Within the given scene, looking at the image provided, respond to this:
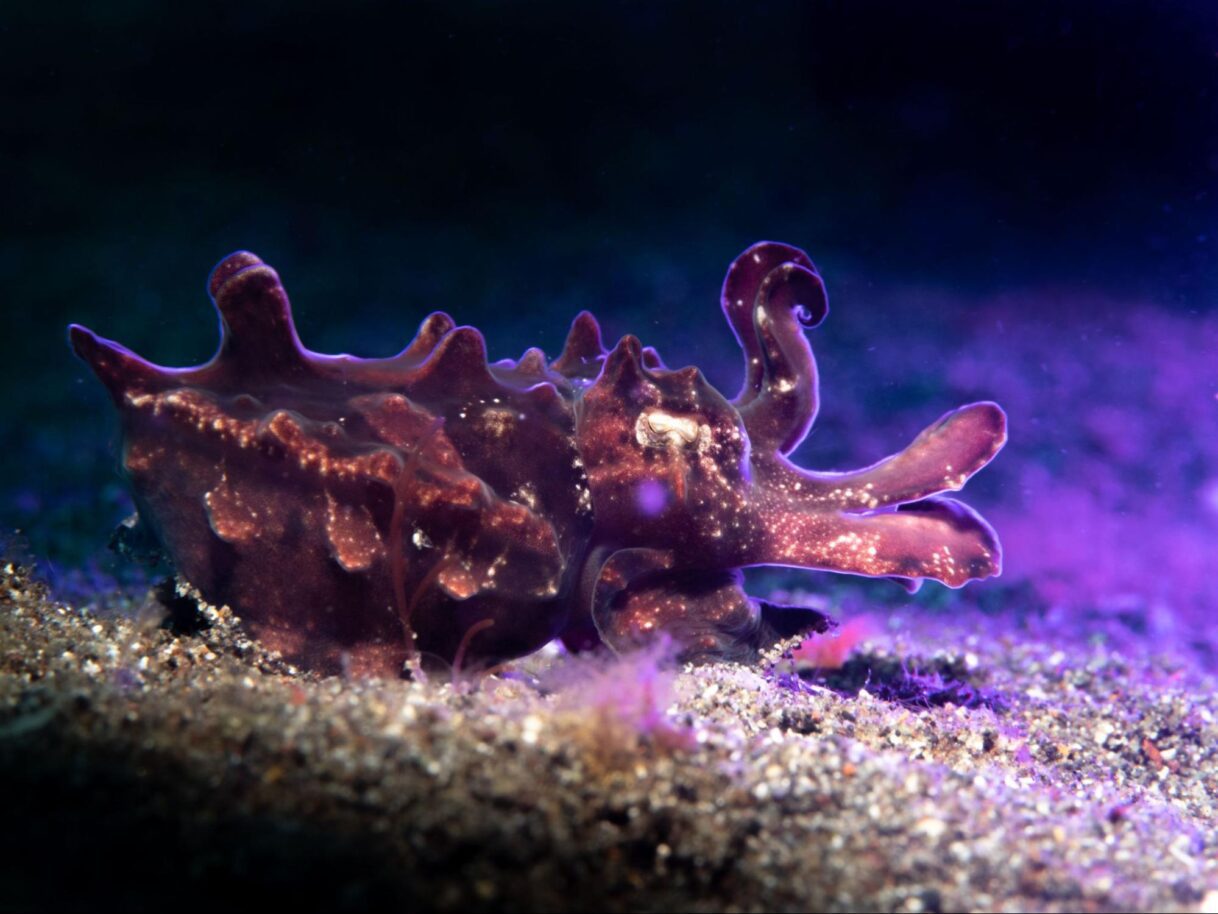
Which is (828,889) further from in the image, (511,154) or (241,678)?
(511,154)

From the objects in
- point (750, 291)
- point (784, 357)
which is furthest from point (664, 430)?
point (750, 291)

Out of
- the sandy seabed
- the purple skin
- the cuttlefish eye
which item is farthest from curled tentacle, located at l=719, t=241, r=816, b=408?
the sandy seabed

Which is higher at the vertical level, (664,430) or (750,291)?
(750,291)

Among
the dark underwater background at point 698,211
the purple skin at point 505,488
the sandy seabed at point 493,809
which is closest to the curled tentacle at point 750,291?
the purple skin at point 505,488

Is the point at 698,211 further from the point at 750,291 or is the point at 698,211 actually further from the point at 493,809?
the point at 493,809

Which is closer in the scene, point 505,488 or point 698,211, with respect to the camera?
point 505,488

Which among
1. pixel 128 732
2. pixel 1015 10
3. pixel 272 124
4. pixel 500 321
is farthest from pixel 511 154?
pixel 128 732

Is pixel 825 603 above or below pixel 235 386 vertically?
above
